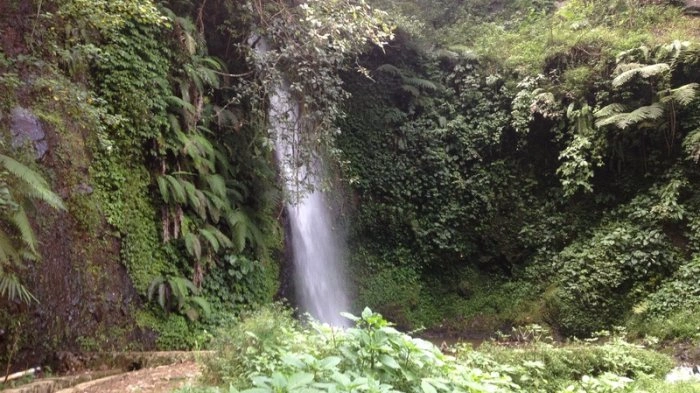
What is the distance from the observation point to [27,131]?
20.2 ft

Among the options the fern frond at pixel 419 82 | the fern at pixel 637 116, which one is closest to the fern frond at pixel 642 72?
the fern at pixel 637 116

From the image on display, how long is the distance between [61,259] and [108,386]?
200 centimetres

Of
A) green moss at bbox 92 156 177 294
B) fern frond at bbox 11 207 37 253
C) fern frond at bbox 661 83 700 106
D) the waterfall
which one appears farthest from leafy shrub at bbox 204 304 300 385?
fern frond at bbox 661 83 700 106

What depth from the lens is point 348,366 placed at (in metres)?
2.54

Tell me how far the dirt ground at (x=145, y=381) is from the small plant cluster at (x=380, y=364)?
0.70 m


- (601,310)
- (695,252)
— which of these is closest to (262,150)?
(601,310)

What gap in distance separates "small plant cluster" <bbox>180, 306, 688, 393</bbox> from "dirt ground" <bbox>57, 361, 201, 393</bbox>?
70cm

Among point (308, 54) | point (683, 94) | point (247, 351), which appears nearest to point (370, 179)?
point (308, 54)

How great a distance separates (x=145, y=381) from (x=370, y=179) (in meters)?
8.20

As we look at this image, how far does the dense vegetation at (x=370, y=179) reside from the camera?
5.69 meters

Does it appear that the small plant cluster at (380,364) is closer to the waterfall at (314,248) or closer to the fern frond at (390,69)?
the waterfall at (314,248)

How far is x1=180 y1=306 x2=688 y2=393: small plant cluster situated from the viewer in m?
2.23

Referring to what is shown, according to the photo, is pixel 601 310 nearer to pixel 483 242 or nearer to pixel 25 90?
pixel 483 242

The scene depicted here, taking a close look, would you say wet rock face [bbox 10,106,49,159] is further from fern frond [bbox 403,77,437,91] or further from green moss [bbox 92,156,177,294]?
fern frond [bbox 403,77,437,91]
